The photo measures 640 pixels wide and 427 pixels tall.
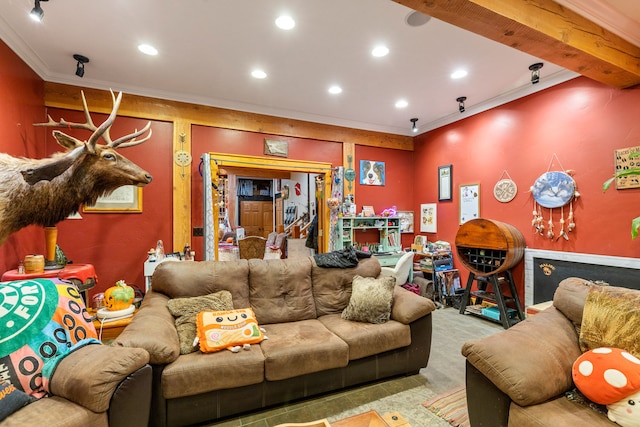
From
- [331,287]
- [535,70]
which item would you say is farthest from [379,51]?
[331,287]

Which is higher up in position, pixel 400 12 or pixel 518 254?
pixel 400 12

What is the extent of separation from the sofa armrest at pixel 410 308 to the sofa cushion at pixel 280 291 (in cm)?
77

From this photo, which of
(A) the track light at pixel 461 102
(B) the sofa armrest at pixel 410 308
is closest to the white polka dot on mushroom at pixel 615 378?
(B) the sofa armrest at pixel 410 308

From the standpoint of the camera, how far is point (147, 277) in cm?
329

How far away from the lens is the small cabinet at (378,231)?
15.0 ft

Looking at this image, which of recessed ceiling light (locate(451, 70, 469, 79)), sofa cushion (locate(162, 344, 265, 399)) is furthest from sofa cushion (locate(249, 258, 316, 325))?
recessed ceiling light (locate(451, 70, 469, 79))

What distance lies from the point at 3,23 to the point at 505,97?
17.2 feet

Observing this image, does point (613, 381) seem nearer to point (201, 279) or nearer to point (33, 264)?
point (201, 279)

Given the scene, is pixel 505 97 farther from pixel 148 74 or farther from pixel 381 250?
pixel 148 74

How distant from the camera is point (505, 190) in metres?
3.75

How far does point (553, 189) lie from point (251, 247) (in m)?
4.63

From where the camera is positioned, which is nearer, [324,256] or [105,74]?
[324,256]

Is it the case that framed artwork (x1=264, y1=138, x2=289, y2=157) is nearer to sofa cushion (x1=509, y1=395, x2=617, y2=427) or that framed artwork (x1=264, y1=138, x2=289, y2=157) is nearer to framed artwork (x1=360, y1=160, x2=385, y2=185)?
framed artwork (x1=360, y1=160, x2=385, y2=185)

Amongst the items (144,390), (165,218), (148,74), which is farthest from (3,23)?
(144,390)
